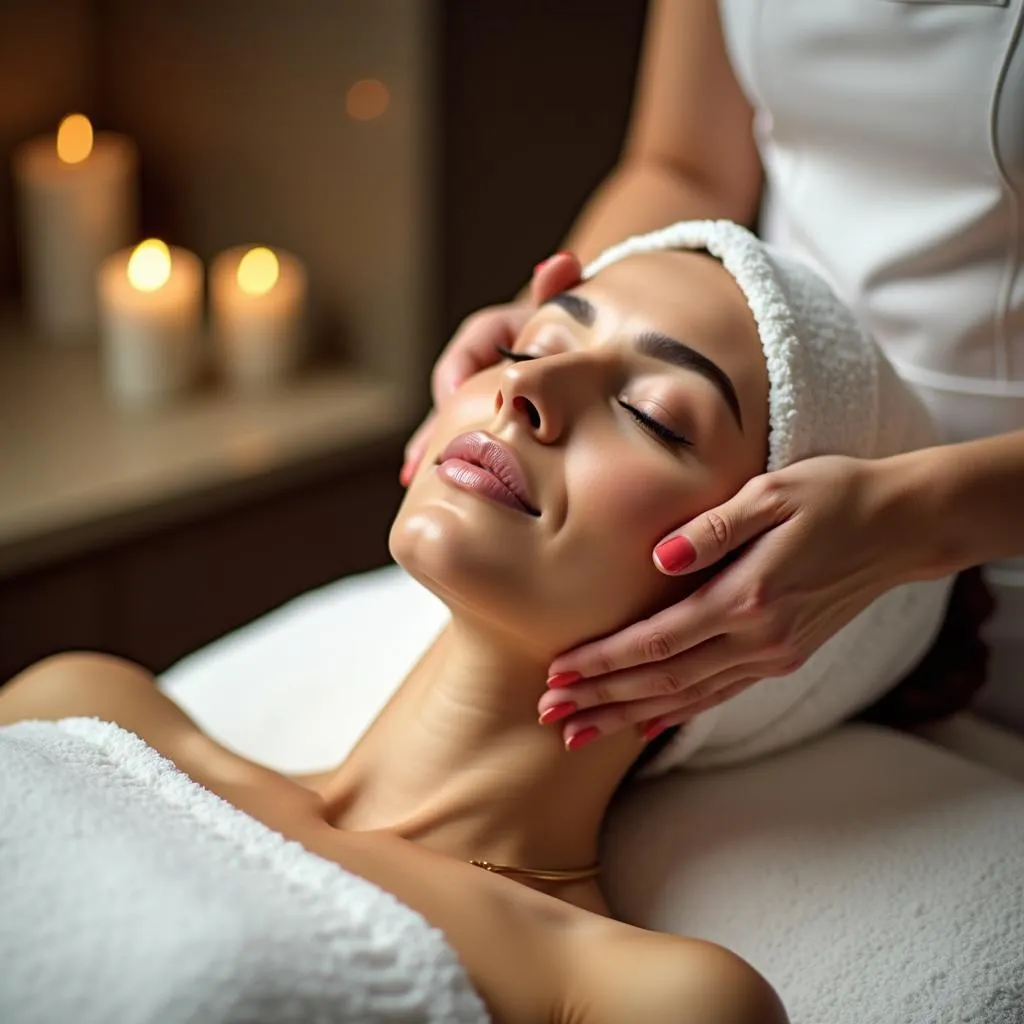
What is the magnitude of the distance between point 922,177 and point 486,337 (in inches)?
15.1

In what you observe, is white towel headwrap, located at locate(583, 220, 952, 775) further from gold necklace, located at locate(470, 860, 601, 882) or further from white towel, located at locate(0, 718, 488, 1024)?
white towel, located at locate(0, 718, 488, 1024)

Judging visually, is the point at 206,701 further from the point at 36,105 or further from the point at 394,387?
the point at 36,105

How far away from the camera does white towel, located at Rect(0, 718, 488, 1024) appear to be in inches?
30.2

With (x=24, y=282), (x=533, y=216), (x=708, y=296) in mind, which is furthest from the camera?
(x=24, y=282)

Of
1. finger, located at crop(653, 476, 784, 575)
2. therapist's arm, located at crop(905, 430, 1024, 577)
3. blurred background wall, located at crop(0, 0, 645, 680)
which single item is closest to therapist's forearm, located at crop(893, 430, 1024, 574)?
therapist's arm, located at crop(905, 430, 1024, 577)

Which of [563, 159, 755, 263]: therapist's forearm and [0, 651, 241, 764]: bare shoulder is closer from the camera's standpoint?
[0, 651, 241, 764]: bare shoulder

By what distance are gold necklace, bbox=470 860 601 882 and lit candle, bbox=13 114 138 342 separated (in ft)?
5.02

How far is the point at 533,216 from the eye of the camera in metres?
2.26

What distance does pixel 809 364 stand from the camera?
107cm

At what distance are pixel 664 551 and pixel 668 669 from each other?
8 centimetres

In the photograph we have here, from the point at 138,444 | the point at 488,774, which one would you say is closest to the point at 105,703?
the point at 488,774

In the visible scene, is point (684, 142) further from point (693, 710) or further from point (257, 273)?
point (257, 273)

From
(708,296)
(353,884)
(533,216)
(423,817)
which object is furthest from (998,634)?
(533,216)

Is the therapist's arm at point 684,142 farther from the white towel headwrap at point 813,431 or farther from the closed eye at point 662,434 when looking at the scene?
the closed eye at point 662,434
